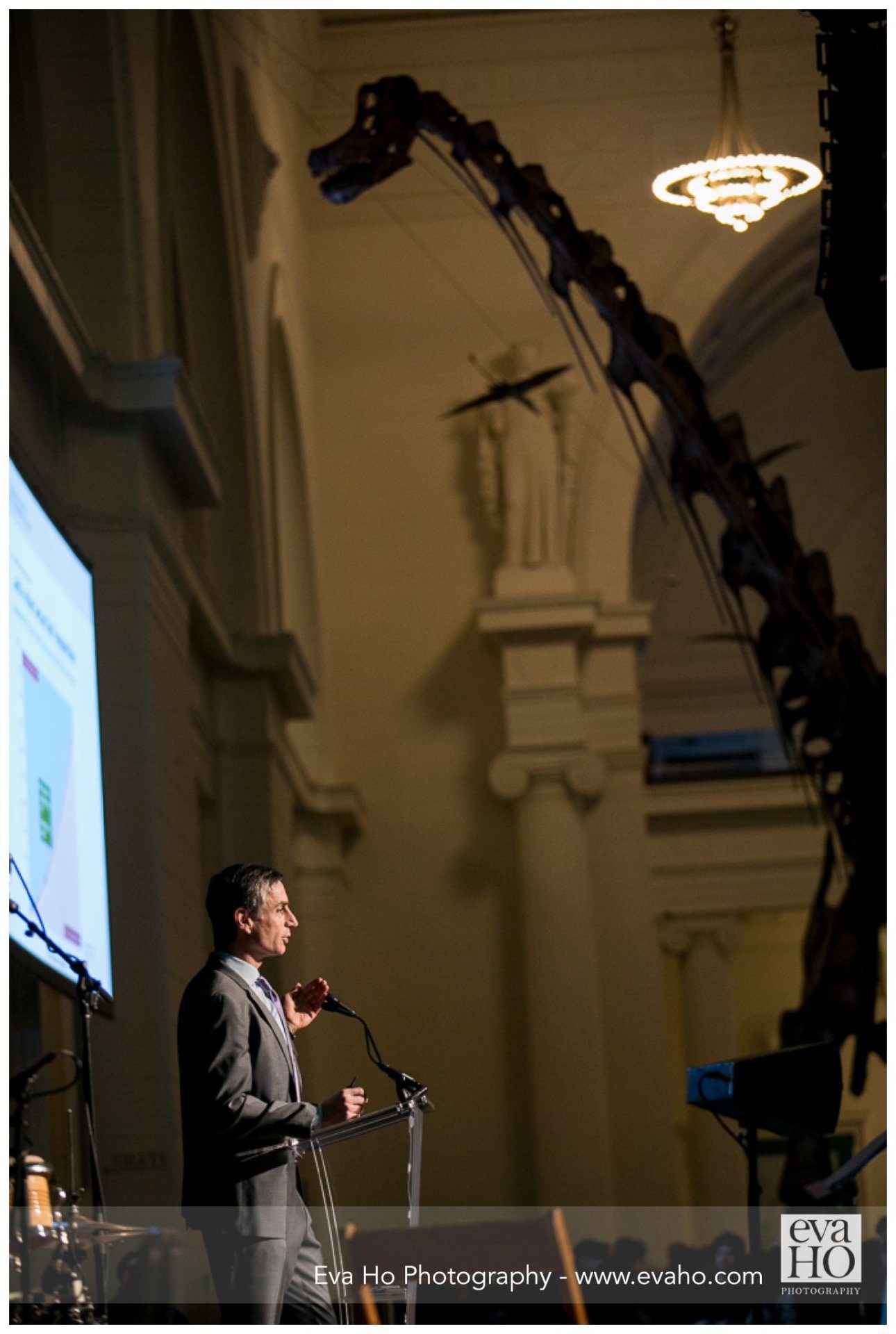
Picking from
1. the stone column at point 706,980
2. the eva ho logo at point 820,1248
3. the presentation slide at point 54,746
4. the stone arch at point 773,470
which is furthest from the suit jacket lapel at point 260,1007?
the stone column at point 706,980

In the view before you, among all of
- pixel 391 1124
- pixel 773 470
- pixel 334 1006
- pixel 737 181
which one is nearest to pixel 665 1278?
pixel 391 1124

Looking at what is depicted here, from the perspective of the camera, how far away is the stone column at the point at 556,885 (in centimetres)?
1146

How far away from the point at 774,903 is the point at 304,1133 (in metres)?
11.6

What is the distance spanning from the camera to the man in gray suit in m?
3.65

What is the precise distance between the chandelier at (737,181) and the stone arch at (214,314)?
110 inches

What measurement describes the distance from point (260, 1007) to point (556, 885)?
8.43 m

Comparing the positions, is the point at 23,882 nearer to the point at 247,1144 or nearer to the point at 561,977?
the point at 247,1144

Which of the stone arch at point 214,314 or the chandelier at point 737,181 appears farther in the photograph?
the stone arch at point 214,314

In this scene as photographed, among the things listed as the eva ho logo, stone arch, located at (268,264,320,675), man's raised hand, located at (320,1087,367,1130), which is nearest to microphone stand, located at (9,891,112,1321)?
man's raised hand, located at (320,1087,367,1130)

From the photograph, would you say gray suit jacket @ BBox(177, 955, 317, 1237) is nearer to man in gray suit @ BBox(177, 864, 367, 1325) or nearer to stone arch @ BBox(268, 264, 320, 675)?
man in gray suit @ BBox(177, 864, 367, 1325)

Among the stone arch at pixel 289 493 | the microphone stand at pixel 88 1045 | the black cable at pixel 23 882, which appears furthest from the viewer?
the stone arch at pixel 289 493

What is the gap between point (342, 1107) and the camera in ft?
11.8

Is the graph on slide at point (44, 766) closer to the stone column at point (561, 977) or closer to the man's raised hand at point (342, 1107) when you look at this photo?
the man's raised hand at point (342, 1107)

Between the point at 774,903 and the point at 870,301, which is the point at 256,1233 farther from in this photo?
the point at 774,903
